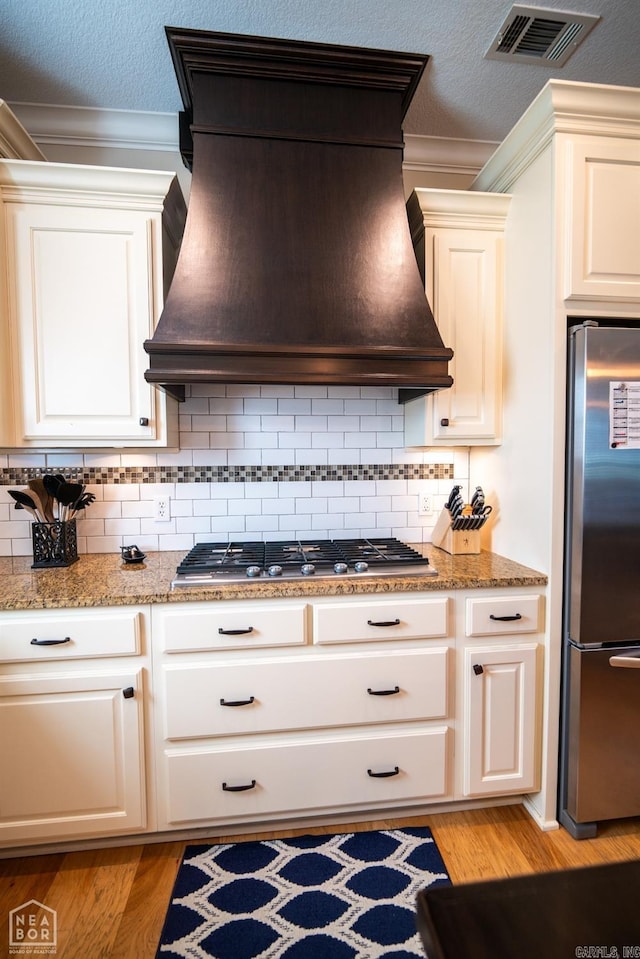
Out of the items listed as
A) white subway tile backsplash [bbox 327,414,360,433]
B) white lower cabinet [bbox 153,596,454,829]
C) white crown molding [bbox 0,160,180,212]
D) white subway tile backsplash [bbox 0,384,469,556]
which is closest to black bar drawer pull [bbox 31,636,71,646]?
white lower cabinet [bbox 153,596,454,829]

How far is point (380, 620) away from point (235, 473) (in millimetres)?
978

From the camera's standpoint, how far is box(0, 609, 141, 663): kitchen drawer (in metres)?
1.53

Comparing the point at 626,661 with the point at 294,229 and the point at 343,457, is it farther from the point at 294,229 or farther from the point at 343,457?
the point at 294,229

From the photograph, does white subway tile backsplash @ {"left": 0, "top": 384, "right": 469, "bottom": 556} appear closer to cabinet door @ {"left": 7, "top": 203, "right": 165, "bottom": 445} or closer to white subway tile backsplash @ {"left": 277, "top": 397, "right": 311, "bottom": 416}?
white subway tile backsplash @ {"left": 277, "top": 397, "right": 311, "bottom": 416}

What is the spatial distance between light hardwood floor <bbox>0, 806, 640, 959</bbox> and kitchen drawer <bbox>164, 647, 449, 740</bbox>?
436 mm

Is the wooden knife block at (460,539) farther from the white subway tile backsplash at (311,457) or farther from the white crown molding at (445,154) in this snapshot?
the white crown molding at (445,154)

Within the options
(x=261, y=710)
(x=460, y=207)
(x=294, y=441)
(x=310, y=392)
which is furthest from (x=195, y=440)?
(x=460, y=207)

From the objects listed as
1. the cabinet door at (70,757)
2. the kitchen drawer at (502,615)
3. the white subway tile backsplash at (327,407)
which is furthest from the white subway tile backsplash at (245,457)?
the kitchen drawer at (502,615)

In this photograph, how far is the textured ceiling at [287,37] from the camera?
1.62 meters

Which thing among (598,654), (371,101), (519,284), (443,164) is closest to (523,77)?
(443,164)

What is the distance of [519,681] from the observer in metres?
1.77

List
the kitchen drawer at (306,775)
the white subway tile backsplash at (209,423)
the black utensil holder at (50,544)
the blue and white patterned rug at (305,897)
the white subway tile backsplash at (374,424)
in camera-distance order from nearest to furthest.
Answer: the blue and white patterned rug at (305,897) → the kitchen drawer at (306,775) → the black utensil holder at (50,544) → the white subway tile backsplash at (209,423) → the white subway tile backsplash at (374,424)

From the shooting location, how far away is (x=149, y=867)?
1.60m

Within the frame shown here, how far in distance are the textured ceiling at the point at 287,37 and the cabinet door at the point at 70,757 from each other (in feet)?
7.43
